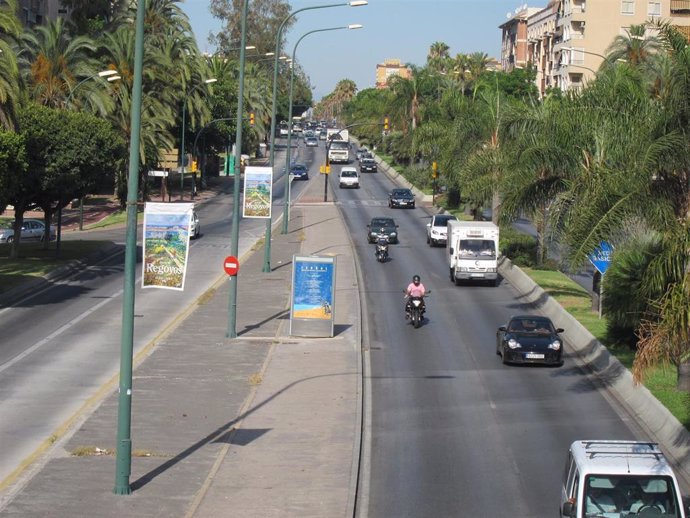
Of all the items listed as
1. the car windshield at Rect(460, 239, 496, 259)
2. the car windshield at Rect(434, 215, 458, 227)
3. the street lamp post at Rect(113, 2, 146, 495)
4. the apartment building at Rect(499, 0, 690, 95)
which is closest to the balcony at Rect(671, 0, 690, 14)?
the apartment building at Rect(499, 0, 690, 95)

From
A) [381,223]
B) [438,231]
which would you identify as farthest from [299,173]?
[438,231]

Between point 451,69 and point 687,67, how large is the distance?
432ft

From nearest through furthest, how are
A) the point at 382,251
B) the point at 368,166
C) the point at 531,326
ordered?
the point at 531,326 < the point at 382,251 < the point at 368,166

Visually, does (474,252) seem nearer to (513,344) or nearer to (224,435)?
(513,344)

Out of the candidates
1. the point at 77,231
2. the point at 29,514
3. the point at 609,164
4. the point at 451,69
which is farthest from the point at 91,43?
the point at 451,69

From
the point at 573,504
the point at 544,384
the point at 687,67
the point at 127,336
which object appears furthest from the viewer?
the point at 544,384

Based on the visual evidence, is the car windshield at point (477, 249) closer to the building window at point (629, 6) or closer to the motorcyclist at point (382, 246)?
the motorcyclist at point (382, 246)

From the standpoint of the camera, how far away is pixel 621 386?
2750 cm

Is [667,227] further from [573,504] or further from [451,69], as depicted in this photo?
[451,69]

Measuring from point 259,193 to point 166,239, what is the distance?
81.2 ft

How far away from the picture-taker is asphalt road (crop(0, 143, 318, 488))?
2264 centimetres

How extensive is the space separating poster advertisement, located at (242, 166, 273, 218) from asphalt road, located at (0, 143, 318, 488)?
3696 mm

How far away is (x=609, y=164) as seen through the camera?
28.8m

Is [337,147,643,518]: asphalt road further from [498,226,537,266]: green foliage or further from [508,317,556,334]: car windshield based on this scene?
[498,226,537,266]: green foliage
